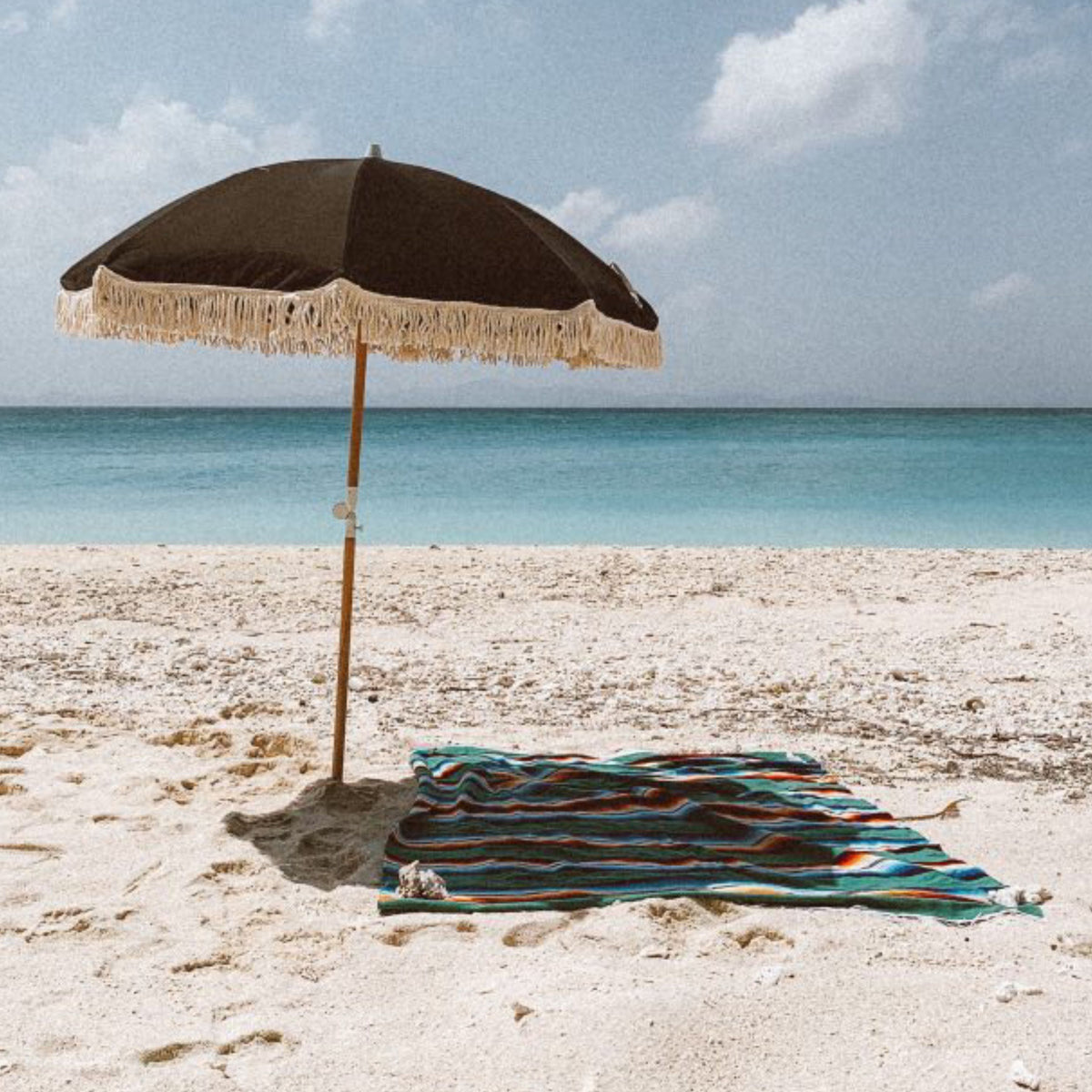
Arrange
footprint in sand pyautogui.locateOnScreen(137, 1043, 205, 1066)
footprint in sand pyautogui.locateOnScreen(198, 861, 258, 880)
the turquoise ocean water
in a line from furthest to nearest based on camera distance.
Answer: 1. the turquoise ocean water
2. footprint in sand pyautogui.locateOnScreen(198, 861, 258, 880)
3. footprint in sand pyautogui.locateOnScreen(137, 1043, 205, 1066)

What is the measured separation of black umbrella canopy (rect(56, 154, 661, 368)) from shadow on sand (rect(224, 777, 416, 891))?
1648mm

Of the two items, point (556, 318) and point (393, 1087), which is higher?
point (556, 318)

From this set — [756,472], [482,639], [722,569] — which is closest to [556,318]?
[482,639]

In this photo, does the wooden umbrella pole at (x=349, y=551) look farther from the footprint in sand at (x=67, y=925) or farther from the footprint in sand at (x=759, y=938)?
the footprint in sand at (x=759, y=938)

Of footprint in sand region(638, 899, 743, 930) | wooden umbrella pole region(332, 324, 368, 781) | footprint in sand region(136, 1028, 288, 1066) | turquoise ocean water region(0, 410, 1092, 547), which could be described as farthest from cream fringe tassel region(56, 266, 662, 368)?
turquoise ocean water region(0, 410, 1092, 547)

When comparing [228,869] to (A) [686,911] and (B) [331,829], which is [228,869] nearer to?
(B) [331,829]

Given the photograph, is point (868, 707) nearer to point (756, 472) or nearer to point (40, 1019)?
point (40, 1019)

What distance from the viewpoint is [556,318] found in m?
3.44

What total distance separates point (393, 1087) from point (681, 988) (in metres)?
0.76

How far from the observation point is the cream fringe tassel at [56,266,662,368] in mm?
3207

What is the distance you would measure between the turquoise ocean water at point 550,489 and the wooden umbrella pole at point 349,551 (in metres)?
12.0

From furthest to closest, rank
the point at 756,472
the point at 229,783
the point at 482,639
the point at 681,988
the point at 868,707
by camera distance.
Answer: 1. the point at 756,472
2. the point at 482,639
3. the point at 868,707
4. the point at 229,783
5. the point at 681,988

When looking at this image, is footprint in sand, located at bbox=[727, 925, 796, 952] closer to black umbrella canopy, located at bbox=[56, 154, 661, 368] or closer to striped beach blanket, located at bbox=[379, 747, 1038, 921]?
striped beach blanket, located at bbox=[379, 747, 1038, 921]

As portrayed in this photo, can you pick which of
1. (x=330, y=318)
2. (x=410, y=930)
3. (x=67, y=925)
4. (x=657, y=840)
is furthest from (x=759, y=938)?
(x=330, y=318)
